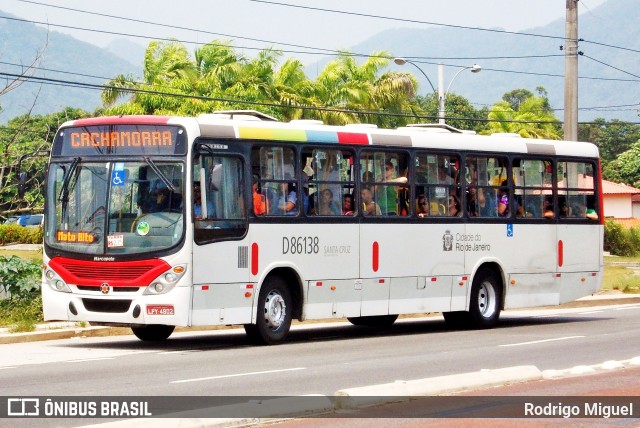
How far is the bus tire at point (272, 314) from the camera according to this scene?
19.6 m

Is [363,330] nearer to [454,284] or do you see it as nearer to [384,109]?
[454,284]

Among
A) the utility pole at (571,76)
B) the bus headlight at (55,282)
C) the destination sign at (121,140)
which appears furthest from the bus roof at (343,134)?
the utility pole at (571,76)

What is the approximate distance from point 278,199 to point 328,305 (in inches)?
76.4

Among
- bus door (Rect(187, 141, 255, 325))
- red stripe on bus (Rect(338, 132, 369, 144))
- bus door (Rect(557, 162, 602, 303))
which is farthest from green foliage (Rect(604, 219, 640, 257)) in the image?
bus door (Rect(187, 141, 255, 325))

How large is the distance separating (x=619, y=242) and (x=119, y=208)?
51592 mm

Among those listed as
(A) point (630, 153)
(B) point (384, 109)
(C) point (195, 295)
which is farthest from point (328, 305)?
(A) point (630, 153)

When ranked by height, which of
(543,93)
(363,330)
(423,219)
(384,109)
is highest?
(543,93)

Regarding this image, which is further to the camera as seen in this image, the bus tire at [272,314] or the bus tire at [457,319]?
the bus tire at [457,319]

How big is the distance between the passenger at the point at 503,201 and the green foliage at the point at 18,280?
8442 mm

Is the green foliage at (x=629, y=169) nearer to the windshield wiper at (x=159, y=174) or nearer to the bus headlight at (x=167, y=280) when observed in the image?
the windshield wiper at (x=159, y=174)

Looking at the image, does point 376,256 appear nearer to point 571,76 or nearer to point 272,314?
point 272,314

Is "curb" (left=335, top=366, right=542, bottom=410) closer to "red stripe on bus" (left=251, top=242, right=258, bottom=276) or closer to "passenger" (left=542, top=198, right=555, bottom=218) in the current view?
"red stripe on bus" (left=251, top=242, right=258, bottom=276)

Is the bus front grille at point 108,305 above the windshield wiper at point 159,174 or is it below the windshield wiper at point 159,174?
below

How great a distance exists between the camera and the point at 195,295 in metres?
18.4
